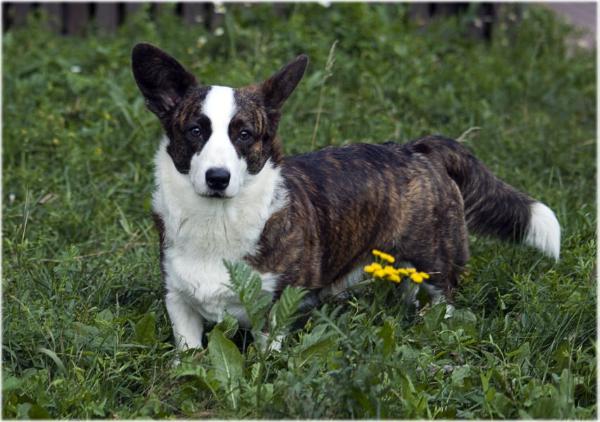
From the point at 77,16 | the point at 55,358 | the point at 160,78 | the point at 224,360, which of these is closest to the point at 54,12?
the point at 77,16

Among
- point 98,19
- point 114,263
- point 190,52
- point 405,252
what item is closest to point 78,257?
point 114,263

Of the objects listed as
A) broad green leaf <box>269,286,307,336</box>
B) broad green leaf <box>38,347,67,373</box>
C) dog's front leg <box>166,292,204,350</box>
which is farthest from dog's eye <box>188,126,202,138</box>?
broad green leaf <box>38,347,67,373</box>

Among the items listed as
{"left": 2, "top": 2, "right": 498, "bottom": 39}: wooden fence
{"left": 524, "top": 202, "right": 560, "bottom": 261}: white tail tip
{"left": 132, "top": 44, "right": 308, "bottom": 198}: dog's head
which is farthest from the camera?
{"left": 2, "top": 2, "right": 498, "bottom": 39}: wooden fence

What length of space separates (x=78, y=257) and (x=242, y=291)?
4.51ft

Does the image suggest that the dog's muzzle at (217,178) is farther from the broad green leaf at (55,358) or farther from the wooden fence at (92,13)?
the wooden fence at (92,13)

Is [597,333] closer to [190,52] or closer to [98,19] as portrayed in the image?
[190,52]

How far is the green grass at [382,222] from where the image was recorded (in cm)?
313

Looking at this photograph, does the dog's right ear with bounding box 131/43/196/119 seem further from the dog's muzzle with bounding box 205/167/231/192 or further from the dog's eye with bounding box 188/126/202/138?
the dog's muzzle with bounding box 205/167/231/192

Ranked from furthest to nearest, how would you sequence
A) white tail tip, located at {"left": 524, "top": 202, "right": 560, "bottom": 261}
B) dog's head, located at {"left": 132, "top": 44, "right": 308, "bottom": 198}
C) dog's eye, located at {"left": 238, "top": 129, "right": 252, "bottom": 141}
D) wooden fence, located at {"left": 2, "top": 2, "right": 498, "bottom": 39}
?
wooden fence, located at {"left": 2, "top": 2, "right": 498, "bottom": 39}
white tail tip, located at {"left": 524, "top": 202, "right": 560, "bottom": 261}
dog's eye, located at {"left": 238, "top": 129, "right": 252, "bottom": 141}
dog's head, located at {"left": 132, "top": 44, "right": 308, "bottom": 198}

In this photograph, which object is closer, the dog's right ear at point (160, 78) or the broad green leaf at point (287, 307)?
the broad green leaf at point (287, 307)

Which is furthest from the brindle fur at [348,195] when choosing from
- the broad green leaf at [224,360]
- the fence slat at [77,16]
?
the fence slat at [77,16]

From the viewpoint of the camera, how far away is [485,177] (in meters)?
4.29

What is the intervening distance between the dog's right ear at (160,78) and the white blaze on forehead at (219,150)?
206 millimetres

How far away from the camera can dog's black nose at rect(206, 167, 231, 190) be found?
133 inches
